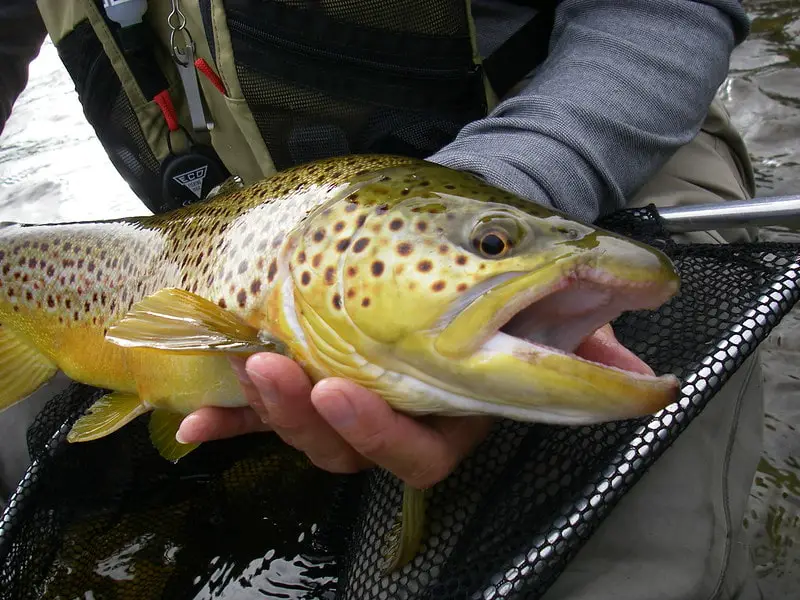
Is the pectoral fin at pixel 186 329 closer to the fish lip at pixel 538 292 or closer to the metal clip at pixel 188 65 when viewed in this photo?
the fish lip at pixel 538 292

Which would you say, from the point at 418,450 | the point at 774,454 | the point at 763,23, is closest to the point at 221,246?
the point at 418,450

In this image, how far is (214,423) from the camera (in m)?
1.48

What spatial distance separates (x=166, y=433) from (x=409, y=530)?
738mm

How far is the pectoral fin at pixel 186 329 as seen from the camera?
128 centimetres

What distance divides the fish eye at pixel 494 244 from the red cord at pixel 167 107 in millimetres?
1815

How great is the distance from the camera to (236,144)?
8.00ft

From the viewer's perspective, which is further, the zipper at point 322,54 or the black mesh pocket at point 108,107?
the black mesh pocket at point 108,107

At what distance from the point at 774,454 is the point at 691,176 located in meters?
1.14

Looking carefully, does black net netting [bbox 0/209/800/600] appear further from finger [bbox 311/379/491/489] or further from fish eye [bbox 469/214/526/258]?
fish eye [bbox 469/214/526/258]

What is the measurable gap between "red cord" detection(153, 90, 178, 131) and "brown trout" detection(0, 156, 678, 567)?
2.77 ft

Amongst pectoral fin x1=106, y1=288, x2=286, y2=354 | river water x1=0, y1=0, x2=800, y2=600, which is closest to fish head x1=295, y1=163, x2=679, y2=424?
pectoral fin x1=106, y1=288, x2=286, y2=354

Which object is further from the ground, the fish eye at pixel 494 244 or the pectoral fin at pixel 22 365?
the fish eye at pixel 494 244

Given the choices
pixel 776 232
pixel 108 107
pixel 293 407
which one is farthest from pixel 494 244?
pixel 776 232

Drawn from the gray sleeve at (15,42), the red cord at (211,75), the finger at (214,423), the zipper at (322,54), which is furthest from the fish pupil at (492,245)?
the gray sleeve at (15,42)
